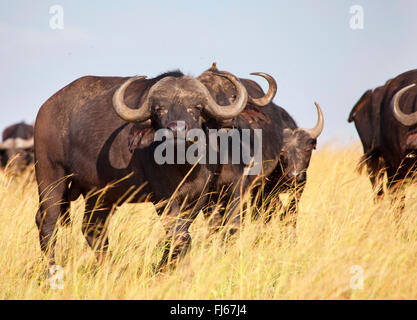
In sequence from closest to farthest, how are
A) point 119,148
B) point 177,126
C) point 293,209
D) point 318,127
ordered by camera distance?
point 177,126
point 119,148
point 293,209
point 318,127

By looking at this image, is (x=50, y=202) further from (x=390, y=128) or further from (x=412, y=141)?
(x=390, y=128)

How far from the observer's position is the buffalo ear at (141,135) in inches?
223

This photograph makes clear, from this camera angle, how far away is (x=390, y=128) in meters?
8.02

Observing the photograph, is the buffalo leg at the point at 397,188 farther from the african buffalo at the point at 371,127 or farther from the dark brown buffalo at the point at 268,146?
the dark brown buffalo at the point at 268,146

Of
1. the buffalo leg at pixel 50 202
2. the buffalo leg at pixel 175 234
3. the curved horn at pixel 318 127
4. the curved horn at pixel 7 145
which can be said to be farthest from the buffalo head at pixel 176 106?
the curved horn at pixel 7 145

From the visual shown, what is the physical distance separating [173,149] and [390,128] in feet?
12.9

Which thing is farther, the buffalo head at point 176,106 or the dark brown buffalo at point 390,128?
the dark brown buffalo at point 390,128

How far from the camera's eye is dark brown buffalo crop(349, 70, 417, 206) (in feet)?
24.5

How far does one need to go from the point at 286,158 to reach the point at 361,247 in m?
2.61

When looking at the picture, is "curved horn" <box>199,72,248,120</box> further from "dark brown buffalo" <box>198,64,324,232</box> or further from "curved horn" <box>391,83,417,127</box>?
"curved horn" <box>391,83,417,127</box>

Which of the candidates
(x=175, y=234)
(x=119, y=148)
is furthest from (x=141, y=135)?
(x=175, y=234)

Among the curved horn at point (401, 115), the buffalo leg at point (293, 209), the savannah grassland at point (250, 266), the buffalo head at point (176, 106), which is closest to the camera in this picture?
the savannah grassland at point (250, 266)

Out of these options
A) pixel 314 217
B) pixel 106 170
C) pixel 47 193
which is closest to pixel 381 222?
pixel 314 217
